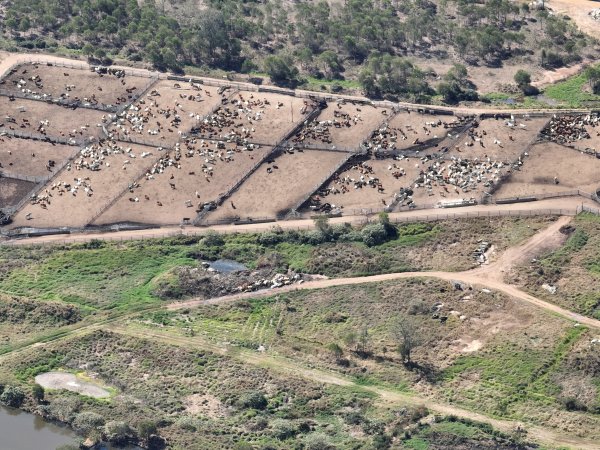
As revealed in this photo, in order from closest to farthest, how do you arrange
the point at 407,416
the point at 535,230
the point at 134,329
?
the point at 407,416
the point at 134,329
the point at 535,230

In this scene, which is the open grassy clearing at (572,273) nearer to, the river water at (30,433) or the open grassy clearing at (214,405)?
the open grassy clearing at (214,405)

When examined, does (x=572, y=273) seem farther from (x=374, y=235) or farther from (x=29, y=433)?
→ (x=29, y=433)

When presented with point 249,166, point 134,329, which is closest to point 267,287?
point 134,329

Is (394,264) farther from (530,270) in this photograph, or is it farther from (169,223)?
(169,223)

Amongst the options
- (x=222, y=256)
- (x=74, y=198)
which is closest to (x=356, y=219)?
(x=222, y=256)

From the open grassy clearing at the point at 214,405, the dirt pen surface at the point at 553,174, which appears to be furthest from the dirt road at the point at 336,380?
the dirt pen surface at the point at 553,174

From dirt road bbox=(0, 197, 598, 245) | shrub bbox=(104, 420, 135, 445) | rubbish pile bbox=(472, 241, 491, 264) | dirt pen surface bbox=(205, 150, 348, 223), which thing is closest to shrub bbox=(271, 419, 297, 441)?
shrub bbox=(104, 420, 135, 445)
